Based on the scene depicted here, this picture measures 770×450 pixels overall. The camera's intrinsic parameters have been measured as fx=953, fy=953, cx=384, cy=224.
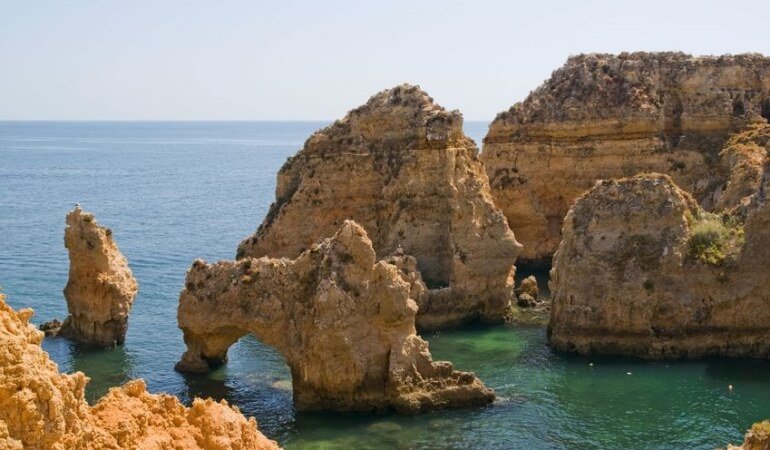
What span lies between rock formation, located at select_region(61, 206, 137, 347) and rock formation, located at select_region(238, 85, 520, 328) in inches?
470

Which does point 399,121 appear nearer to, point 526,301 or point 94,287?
point 526,301

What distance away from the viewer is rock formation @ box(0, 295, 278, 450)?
15086 millimetres

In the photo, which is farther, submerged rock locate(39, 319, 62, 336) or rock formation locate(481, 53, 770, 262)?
rock formation locate(481, 53, 770, 262)

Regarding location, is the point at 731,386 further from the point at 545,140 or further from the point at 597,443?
the point at 545,140

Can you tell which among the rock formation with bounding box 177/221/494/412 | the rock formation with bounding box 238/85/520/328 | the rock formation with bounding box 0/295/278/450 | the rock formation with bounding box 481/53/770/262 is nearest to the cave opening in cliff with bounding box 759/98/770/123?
the rock formation with bounding box 481/53/770/262

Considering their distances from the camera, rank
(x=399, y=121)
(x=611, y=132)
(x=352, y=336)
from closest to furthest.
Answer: (x=352, y=336) < (x=399, y=121) < (x=611, y=132)

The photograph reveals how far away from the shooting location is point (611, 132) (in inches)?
2618

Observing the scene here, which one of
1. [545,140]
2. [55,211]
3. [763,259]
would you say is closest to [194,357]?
[763,259]

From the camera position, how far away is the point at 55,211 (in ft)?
328

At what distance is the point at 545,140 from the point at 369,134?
16.4 m

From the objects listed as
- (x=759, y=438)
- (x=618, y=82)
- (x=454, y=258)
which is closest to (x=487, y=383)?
(x=454, y=258)

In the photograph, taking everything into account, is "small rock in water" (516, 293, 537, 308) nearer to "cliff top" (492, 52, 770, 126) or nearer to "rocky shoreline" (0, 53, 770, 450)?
"rocky shoreline" (0, 53, 770, 450)

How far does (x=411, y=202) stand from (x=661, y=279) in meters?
14.9

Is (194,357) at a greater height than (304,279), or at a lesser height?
lesser
